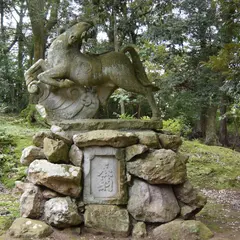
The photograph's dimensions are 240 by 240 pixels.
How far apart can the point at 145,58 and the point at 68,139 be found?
4501mm

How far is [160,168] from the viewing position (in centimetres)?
378

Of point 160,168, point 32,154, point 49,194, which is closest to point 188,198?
point 160,168

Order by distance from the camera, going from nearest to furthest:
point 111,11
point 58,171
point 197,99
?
point 58,171
point 111,11
point 197,99

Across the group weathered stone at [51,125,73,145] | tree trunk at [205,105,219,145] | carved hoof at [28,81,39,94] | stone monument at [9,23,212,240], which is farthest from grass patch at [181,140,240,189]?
carved hoof at [28,81,39,94]

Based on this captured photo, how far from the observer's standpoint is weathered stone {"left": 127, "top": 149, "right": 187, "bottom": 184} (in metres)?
3.78

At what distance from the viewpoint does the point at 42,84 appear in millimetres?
4371

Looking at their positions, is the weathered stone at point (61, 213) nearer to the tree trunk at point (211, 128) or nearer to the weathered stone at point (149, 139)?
the weathered stone at point (149, 139)

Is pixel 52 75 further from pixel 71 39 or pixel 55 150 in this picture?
pixel 55 150

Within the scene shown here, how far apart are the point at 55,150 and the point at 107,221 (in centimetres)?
103

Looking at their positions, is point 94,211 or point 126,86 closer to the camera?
Answer: point 94,211

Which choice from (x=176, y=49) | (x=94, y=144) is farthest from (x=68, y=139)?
(x=176, y=49)

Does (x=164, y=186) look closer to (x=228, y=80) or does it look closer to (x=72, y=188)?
(x=72, y=188)

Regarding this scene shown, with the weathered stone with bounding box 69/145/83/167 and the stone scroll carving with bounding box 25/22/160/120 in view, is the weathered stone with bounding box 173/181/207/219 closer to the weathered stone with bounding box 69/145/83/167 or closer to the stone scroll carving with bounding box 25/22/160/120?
the stone scroll carving with bounding box 25/22/160/120

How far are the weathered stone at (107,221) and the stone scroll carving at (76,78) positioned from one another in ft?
4.29
